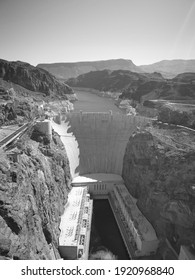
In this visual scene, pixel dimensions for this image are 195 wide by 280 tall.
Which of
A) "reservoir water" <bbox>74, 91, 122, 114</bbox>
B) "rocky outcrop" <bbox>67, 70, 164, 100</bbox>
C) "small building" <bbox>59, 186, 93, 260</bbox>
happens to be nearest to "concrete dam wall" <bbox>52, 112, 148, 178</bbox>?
"small building" <bbox>59, 186, 93, 260</bbox>

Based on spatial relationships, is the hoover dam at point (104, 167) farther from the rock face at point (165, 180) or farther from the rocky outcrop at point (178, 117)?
the rocky outcrop at point (178, 117)

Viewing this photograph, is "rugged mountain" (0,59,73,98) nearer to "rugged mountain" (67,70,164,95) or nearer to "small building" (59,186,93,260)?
"rugged mountain" (67,70,164,95)

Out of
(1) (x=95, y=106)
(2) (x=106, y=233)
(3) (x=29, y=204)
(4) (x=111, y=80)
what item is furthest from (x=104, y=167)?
(4) (x=111, y=80)

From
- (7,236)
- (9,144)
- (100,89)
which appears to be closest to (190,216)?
(7,236)

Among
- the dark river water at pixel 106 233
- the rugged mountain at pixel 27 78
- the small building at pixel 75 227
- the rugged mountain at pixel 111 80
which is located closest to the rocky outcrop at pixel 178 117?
the dark river water at pixel 106 233

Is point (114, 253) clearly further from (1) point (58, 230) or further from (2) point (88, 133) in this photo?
(2) point (88, 133)

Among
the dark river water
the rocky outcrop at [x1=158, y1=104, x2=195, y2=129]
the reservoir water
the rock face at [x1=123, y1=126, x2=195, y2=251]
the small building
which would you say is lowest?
the dark river water
